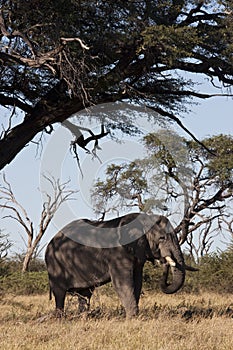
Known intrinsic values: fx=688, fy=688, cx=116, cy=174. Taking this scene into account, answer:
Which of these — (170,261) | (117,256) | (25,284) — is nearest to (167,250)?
(170,261)

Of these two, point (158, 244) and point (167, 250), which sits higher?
point (158, 244)

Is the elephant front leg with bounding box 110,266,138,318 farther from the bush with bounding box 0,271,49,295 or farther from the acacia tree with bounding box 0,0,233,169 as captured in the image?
the bush with bounding box 0,271,49,295

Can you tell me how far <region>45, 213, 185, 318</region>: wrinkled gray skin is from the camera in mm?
11453

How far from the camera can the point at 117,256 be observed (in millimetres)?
11688

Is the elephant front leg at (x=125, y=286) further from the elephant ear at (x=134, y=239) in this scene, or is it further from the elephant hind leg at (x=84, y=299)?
the elephant hind leg at (x=84, y=299)

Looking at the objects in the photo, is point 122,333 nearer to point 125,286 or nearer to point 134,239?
point 125,286

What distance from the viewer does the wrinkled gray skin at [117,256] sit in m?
11.5

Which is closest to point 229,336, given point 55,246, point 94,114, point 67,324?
point 67,324

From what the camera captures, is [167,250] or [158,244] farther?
[158,244]

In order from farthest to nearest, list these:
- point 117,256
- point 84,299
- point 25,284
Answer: point 25,284 → point 84,299 → point 117,256

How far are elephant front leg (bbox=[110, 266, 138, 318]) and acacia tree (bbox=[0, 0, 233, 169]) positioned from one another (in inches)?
104

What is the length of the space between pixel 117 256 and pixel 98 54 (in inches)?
135

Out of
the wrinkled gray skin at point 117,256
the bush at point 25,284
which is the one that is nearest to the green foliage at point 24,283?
the bush at point 25,284

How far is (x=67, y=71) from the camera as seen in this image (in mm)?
10617
